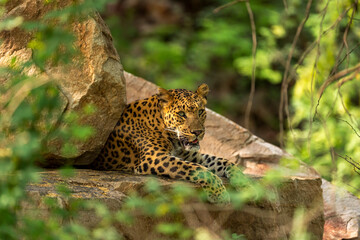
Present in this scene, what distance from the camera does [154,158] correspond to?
8305mm

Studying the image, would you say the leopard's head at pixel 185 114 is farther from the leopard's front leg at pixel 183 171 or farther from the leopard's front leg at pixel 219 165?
the leopard's front leg at pixel 219 165

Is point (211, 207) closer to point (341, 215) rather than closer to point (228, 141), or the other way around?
point (341, 215)

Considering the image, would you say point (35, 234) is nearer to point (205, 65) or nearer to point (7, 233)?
point (7, 233)

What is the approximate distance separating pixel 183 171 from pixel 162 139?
92cm

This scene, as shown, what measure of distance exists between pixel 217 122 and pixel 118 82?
343 cm

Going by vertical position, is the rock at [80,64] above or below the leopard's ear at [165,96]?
above

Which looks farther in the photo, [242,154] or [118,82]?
[242,154]

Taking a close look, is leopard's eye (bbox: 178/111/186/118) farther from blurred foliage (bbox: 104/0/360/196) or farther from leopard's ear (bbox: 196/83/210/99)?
blurred foliage (bbox: 104/0/360/196)

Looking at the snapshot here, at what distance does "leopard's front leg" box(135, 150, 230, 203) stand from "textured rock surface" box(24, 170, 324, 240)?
0.56ft

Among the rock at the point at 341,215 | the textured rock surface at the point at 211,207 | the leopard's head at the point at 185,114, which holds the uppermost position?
the leopard's head at the point at 185,114

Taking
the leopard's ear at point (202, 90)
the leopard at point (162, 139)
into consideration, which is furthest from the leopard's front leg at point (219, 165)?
the leopard's ear at point (202, 90)

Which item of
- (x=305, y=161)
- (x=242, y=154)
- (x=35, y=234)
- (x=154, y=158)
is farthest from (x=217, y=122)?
(x=35, y=234)

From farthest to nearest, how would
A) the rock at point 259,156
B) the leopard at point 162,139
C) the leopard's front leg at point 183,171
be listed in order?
the rock at point 259,156 < the leopard at point 162,139 < the leopard's front leg at point 183,171

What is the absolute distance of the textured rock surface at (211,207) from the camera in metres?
6.64
